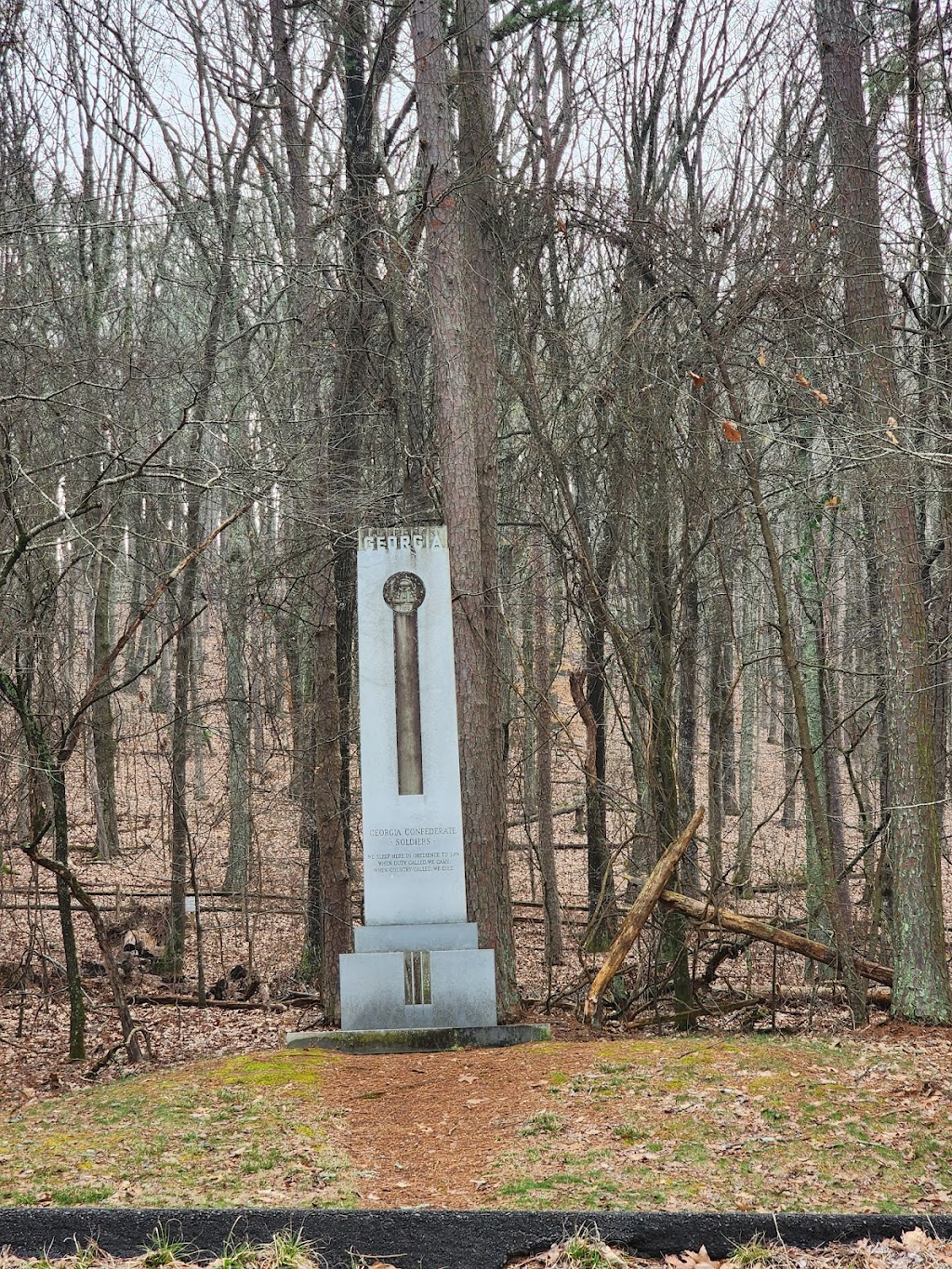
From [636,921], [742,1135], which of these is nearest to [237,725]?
[636,921]

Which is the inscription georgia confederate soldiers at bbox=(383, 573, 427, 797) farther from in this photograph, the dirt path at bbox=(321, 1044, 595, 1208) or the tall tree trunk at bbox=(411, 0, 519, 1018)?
the dirt path at bbox=(321, 1044, 595, 1208)

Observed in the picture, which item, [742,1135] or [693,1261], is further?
[742,1135]

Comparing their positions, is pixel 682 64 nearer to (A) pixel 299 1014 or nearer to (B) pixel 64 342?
(B) pixel 64 342

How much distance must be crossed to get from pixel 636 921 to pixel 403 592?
327cm

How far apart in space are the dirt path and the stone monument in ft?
1.19

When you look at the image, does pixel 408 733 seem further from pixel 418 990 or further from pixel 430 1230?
pixel 430 1230

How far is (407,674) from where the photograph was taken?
348 inches

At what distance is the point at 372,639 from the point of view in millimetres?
8836

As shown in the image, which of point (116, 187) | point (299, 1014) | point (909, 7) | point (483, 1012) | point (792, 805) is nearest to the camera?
point (483, 1012)

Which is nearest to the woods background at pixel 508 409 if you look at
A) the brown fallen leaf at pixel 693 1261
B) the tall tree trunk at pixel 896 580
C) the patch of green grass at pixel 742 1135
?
the tall tree trunk at pixel 896 580

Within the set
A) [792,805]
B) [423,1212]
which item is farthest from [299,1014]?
[792,805]

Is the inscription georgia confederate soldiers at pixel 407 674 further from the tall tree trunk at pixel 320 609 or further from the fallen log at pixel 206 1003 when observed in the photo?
the fallen log at pixel 206 1003

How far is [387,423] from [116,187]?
5.66 m

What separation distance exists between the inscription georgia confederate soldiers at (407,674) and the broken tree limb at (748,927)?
2.44 m
